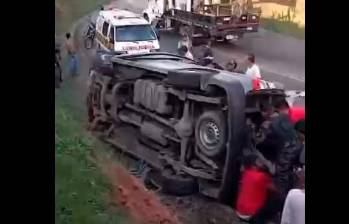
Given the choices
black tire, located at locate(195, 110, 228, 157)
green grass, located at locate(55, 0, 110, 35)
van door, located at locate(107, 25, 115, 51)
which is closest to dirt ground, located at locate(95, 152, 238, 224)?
black tire, located at locate(195, 110, 228, 157)

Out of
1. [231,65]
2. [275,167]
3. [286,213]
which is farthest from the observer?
[231,65]

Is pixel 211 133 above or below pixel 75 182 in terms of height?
above

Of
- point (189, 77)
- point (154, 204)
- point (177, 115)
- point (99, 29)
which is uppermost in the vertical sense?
point (99, 29)

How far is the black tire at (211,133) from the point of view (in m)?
3.13

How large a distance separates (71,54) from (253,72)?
2.77 ft

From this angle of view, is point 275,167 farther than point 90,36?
No

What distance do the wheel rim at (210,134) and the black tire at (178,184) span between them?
0.19 meters

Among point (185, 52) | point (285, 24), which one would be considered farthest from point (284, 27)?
point (185, 52)

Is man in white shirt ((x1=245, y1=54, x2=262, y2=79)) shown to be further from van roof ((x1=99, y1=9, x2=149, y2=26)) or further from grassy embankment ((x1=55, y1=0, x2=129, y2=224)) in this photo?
grassy embankment ((x1=55, y1=0, x2=129, y2=224))

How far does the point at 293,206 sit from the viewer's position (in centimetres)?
302

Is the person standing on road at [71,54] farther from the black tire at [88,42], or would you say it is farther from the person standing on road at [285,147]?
the person standing on road at [285,147]

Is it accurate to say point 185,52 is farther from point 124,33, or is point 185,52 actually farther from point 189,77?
point 124,33

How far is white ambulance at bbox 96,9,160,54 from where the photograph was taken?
3373mm
